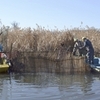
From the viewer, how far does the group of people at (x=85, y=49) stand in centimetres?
1687

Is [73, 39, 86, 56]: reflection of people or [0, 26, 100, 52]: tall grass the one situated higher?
[0, 26, 100, 52]: tall grass

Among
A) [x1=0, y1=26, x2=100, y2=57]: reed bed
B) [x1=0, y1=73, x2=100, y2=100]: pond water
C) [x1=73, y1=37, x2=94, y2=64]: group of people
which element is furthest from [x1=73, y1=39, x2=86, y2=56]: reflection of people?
[x1=0, y1=73, x2=100, y2=100]: pond water

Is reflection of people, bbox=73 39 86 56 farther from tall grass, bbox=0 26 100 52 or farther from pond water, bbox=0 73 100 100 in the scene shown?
pond water, bbox=0 73 100 100

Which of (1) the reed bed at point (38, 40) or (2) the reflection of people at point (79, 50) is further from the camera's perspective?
(1) the reed bed at point (38, 40)

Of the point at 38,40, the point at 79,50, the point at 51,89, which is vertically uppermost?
the point at 38,40

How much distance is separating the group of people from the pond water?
204 cm

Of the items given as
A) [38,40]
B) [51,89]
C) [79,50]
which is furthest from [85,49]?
[51,89]

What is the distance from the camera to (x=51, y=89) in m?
11.4

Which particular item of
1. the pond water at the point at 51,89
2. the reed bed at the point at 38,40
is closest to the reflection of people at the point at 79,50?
the reed bed at the point at 38,40

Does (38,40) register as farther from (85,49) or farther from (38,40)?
(85,49)

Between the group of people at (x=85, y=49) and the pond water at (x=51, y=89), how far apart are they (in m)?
2.04

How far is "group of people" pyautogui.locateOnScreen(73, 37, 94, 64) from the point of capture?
16.9 m

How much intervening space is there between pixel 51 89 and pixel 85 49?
21.3 ft

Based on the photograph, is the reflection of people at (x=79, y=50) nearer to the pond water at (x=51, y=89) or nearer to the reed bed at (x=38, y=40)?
the reed bed at (x=38, y=40)
